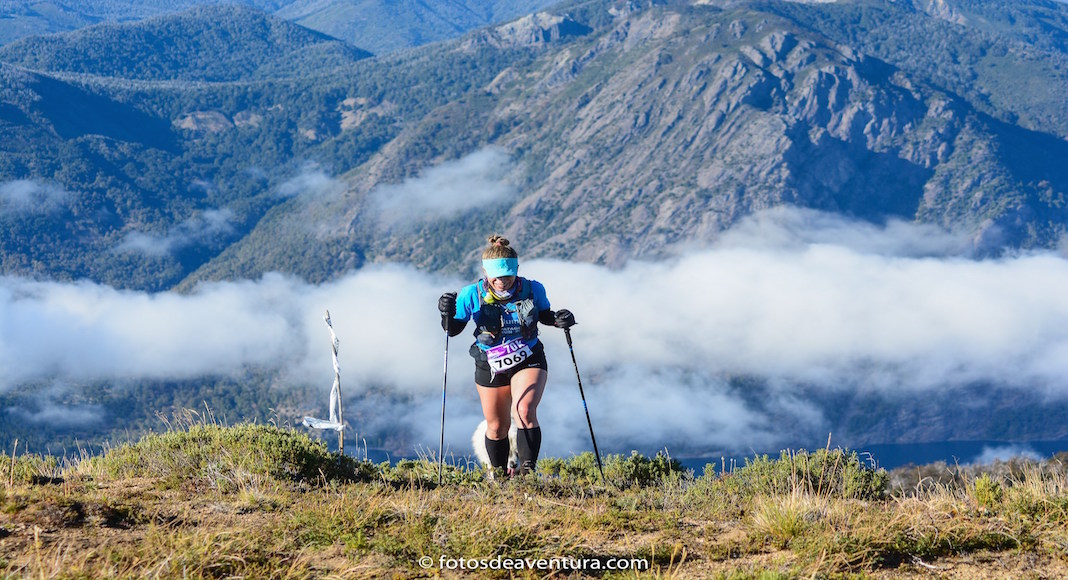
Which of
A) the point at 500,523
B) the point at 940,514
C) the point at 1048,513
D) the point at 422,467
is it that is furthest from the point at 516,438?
the point at 1048,513

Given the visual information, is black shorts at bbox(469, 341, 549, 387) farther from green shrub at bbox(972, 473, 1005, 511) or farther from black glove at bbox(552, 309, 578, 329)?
green shrub at bbox(972, 473, 1005, 511)

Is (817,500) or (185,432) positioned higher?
(185,432)

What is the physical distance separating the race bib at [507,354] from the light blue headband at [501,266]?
942 millimetres

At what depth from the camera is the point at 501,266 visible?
12.0m

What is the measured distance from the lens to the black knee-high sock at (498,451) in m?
12.5

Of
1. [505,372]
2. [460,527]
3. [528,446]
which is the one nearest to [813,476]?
[528,446]

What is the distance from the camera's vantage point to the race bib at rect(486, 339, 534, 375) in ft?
40.2

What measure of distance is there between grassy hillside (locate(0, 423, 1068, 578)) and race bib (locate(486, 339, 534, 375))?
6.16 ft

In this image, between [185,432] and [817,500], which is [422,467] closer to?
[185,432]

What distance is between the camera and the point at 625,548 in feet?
26.7

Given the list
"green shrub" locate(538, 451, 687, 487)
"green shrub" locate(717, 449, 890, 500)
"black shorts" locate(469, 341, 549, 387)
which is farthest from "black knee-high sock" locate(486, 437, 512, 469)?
"green shrub" locate(717, 449, 890, 500)

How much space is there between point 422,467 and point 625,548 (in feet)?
17.8

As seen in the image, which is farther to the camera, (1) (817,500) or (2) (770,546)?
(1) (817,500)

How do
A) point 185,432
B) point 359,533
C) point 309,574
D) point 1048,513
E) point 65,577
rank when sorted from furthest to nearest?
point 185,432, point 1048,513, point 359,533, point 309,574, point 65,577
